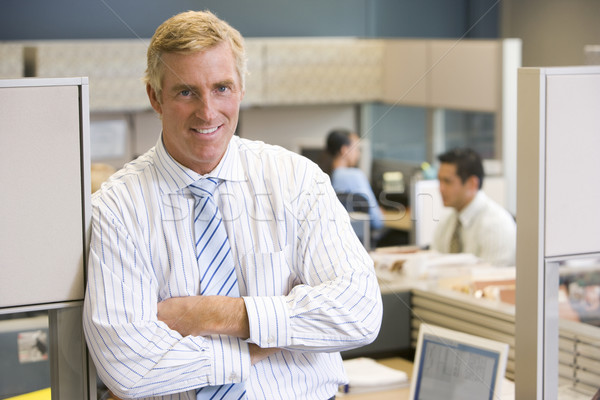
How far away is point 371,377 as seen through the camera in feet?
7.93

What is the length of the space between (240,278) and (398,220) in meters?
4.23

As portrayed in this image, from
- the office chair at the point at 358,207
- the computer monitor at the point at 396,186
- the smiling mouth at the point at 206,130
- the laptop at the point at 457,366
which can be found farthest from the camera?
the computer monitor at the point at 396,186

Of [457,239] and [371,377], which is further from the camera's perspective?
[457,239]

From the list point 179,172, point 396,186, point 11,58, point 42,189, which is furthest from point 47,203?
point 396,186

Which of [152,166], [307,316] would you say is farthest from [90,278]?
[307,316]

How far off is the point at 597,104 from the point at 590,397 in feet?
2.47

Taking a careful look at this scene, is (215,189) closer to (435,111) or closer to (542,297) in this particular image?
(542,297)

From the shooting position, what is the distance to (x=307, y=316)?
4.96ft

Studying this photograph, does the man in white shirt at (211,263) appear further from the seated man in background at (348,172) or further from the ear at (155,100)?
the seated man in background at (348,172)

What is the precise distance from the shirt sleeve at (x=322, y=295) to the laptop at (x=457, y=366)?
0.63m

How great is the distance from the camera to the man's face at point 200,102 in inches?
59.0

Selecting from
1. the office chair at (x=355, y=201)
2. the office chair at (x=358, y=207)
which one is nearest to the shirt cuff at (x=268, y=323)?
the office chair at (x=358, y=207)

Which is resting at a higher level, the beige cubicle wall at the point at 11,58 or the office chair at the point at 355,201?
the beige cubicle wall at the point at 11,58

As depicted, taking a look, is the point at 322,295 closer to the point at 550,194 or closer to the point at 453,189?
the point at 550,194
